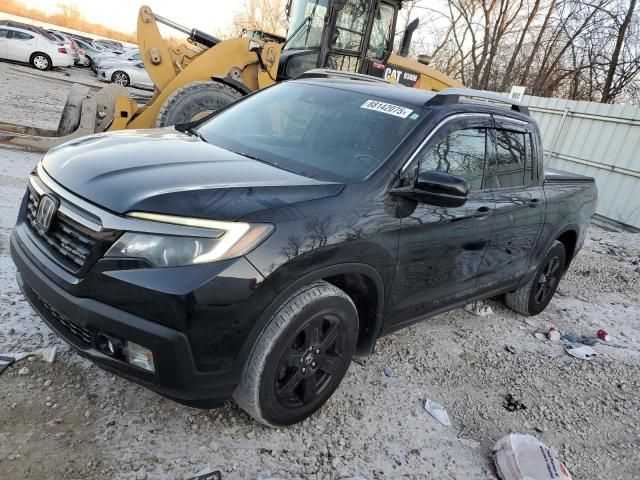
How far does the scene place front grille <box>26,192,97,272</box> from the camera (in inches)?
86.0

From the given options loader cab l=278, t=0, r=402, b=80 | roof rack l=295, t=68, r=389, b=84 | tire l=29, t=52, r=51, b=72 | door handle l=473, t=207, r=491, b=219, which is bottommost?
tire l=29, t=52, r=51, b=72

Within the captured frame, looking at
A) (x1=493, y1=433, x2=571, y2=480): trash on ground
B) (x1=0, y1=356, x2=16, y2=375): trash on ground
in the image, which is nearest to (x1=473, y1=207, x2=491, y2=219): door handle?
(x1=493, y1=433, x2=571, y2=480): trash on ground

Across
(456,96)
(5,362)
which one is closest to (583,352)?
(456,96)

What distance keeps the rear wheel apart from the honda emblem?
76.9 ft

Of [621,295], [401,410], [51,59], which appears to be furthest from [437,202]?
[51,59]

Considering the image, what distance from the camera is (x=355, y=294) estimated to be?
9.31 feet

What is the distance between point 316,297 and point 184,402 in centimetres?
78

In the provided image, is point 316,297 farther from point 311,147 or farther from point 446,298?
point 446,298

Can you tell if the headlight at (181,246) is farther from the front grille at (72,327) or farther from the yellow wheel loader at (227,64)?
the yellow wheel loader at (227,64)

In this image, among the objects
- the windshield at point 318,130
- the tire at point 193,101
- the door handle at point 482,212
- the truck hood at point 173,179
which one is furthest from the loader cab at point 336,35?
the truck hood at point 173,179

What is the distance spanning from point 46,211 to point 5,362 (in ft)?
3.26

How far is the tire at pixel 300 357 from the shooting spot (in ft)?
7.74

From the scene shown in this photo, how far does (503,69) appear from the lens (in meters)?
22.4

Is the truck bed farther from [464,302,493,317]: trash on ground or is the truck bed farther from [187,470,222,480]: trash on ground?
[187,470,222,480]: trash on ground
